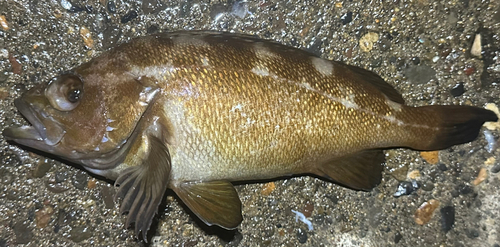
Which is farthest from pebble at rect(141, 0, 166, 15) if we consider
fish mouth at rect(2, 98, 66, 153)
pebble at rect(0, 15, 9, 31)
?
fish mouth at rect(2, 98, 66, 153)

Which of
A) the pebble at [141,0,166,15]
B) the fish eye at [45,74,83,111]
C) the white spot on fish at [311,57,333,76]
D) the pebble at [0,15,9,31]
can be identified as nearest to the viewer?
the fish eye at [45,74,83,111]

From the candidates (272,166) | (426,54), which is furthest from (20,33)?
(426,54)

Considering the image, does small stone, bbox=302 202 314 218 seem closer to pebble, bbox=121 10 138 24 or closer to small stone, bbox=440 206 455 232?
small stone, bbox=440 206 455 232

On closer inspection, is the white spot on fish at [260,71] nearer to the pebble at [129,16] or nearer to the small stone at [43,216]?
the pebble at [129,16]

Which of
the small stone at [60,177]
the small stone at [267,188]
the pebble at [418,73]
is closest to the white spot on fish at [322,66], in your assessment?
the pebble at [418,73]

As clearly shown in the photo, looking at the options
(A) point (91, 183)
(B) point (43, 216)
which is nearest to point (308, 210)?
(A) point (91, 183)

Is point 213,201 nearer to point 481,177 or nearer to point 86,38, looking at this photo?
point 86,38
